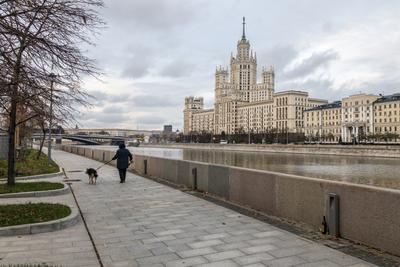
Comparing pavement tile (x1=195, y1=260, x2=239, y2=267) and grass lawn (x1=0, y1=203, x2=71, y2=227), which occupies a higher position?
grass lawn (x1=0, y1=203, x2=71, y2=227)

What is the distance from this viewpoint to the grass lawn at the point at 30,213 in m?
7.55

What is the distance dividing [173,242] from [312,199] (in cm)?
282

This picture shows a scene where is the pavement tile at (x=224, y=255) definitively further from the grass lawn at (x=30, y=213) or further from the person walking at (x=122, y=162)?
the person walking at (x=122, y=162)

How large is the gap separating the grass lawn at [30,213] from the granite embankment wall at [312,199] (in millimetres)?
4296

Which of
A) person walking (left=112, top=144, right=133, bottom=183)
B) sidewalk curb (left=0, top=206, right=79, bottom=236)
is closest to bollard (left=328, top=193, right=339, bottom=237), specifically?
sidewalk curb (left=0, top=206, right=79, bottom=236)

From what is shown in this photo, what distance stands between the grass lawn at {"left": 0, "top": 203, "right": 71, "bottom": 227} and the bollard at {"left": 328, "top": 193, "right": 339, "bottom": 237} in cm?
521

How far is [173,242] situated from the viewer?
6523 mm

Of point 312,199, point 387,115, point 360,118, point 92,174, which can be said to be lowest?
point 92,174

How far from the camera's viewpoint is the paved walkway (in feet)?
18.1

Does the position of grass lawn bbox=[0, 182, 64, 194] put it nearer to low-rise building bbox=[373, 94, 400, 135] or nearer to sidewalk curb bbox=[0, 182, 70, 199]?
sidewalk curb bbox=[0, 182, 70, 199]

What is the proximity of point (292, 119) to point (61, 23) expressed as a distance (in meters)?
163

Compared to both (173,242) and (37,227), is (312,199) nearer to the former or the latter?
(173,242)

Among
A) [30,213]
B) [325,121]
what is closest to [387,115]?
[325,121]

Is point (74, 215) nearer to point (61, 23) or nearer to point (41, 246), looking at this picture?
point (41, 246)
